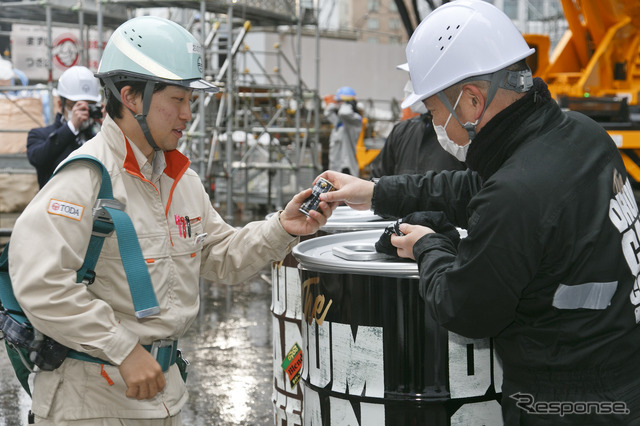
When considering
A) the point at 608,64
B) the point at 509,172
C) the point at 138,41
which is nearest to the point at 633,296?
the point at 509,172

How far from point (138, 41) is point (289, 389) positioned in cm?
191

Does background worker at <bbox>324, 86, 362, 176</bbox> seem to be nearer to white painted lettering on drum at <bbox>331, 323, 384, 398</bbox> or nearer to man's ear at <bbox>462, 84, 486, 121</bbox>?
white painted lettering on drum at <bbox>331, 323, 384, 398</bbox>

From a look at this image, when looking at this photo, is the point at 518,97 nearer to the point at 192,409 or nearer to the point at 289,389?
the point at 289,389

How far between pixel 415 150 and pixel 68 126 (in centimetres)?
254

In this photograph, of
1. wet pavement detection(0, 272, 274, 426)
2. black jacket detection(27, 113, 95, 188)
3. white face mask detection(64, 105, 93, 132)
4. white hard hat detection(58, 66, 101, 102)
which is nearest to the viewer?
wet pavement detection(0, 272, 274, 426)

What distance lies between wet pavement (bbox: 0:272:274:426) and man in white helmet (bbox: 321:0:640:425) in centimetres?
290

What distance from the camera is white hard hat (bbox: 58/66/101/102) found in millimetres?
5980

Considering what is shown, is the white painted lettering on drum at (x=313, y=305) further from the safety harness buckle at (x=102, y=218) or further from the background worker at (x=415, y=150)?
the background worker at (x=415, y=150)

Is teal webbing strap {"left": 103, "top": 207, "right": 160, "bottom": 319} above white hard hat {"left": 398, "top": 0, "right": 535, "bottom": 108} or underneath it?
underneath

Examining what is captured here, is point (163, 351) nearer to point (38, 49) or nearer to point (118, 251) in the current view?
point (118, 251)

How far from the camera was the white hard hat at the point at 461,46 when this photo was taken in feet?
7.02

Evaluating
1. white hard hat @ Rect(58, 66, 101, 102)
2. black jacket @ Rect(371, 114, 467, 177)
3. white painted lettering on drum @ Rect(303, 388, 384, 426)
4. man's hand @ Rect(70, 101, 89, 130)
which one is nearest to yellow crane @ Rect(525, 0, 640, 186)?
black jacket @ Rect(371, 114, 467, 177)

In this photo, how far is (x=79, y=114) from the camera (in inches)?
226

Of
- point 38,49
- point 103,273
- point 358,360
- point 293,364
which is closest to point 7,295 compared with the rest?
point 103,273
